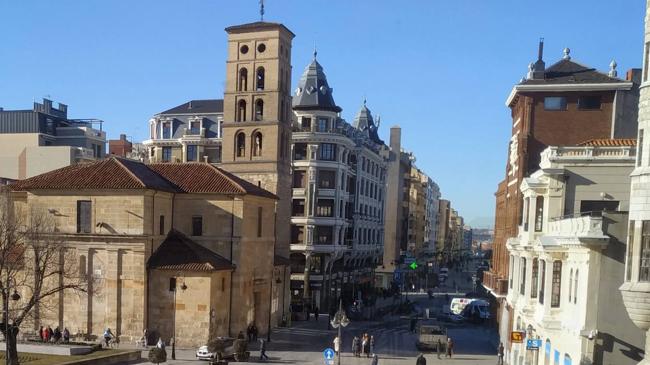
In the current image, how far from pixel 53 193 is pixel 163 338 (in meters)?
11.7

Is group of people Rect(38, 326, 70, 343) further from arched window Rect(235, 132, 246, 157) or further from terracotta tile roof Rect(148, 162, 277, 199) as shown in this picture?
arched window Rect(235, 132, 246, 157)

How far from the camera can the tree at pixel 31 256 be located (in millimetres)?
30875

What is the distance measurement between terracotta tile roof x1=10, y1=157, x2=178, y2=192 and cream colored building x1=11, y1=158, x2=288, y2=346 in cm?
6

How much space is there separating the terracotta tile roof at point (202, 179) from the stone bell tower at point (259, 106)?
5.65m

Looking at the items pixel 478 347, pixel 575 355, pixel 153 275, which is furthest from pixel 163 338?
pixel 575 355

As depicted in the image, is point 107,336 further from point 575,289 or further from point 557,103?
point 557,103

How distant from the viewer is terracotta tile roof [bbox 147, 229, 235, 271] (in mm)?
35875

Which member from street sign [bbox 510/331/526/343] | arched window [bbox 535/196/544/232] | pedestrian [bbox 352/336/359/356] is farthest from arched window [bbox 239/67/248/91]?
street sign [bbox 510/331/526/343]

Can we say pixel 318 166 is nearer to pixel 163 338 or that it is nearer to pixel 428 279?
pixel 163 338

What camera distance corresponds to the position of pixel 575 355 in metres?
21.0

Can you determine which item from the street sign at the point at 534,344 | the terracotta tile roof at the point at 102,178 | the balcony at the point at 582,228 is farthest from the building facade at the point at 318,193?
the balcony at the point at 582,228

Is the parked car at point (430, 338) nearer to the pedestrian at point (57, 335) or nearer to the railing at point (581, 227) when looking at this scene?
the railing at point (581, 227)

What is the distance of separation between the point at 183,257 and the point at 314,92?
30.4 metres

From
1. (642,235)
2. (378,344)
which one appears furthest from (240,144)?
(642,235)
